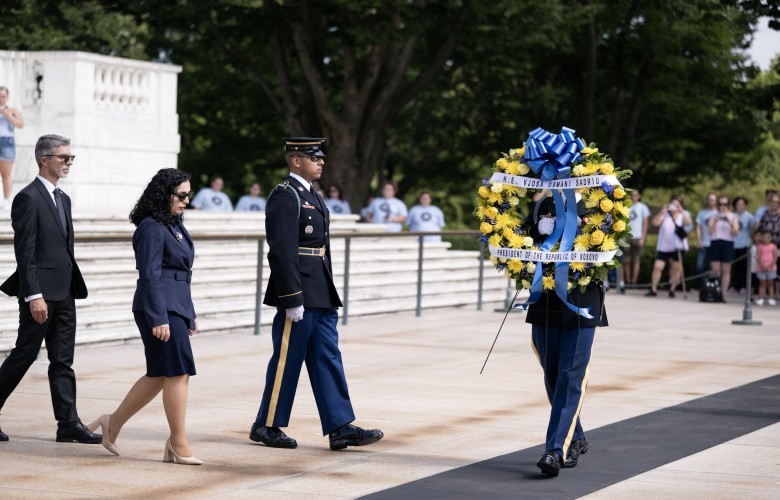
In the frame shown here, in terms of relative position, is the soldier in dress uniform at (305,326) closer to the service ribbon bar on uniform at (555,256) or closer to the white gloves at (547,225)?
the service ribbon bar on uniform at (555,256)

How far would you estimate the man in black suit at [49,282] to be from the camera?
860cm

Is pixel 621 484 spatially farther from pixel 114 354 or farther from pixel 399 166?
pixel 399 166

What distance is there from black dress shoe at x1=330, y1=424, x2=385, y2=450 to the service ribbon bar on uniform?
1438 mm

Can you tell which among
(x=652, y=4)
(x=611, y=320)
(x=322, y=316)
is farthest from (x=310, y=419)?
(x=652, y=4)

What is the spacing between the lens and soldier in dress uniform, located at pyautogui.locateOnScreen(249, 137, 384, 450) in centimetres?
857

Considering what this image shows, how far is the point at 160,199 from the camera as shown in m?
8.01

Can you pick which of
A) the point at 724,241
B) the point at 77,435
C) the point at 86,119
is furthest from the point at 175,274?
the point at 724,241

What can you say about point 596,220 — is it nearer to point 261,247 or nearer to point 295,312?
point 295,312

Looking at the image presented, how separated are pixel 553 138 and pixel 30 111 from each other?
13.0 metres

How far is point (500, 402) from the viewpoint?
10.9 meters

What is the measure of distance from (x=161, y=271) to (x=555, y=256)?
2179mm

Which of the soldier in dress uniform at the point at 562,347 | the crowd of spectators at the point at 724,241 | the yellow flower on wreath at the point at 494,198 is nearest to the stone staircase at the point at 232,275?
the crowd of spectators at the point at 724,241

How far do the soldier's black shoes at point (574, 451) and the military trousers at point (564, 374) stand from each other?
0.04m

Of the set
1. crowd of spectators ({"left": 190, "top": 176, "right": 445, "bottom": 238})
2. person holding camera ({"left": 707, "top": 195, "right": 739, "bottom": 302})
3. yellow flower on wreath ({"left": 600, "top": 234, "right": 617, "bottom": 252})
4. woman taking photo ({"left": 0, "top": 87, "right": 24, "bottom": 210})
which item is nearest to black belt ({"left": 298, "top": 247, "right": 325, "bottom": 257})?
yellow flower on wreath ({"left": 600, "top": 234, "right": 617, "bottom": 252})
